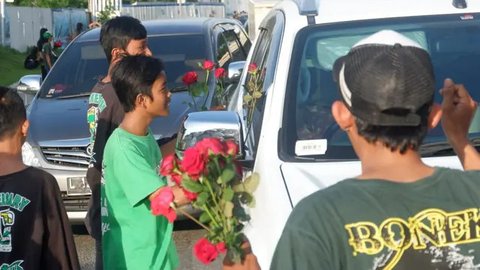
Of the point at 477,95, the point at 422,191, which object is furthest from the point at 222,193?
the point at 477,95

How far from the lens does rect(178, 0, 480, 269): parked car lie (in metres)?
4.26

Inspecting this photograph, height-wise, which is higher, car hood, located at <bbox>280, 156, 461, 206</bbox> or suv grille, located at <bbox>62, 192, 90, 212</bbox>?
car hood, located at <bbox>280, 156, 461, 206</bbox>

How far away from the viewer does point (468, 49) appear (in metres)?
4.93

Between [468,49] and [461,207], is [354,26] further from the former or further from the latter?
[461,207]

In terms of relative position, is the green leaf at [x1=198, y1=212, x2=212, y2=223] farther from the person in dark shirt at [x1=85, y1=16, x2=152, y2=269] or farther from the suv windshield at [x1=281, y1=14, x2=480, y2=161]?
the person in dark shirt at [x1=85, y1=16, x2=152, y2=269]

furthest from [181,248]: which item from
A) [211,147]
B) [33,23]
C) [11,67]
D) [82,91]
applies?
[33,23]

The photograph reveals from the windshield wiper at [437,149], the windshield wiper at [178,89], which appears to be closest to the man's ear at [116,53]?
the windshield wiper at [437,149]

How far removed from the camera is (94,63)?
996 cm

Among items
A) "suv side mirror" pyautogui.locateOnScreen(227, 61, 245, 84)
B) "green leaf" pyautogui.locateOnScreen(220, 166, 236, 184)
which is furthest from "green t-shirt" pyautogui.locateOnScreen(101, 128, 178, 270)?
"suv side mirror" pyautogui.locateOnScreen(227, 61, 245, 84)

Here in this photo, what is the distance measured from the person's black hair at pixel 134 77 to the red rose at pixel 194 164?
156cm

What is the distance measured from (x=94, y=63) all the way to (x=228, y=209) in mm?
7575

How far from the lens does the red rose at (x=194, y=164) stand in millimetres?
2664

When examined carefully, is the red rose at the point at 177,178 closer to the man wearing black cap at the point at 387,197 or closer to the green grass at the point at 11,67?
the man wearing black cap at the point at 387,197

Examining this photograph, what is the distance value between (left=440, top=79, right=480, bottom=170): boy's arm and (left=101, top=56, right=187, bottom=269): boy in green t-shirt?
4.94ft
